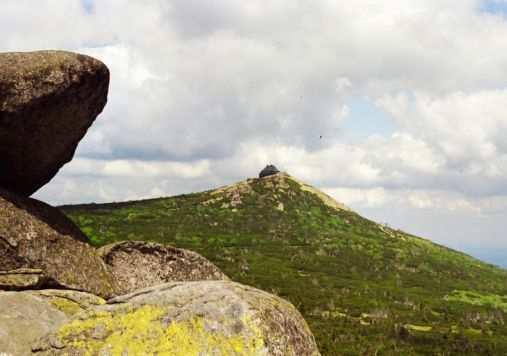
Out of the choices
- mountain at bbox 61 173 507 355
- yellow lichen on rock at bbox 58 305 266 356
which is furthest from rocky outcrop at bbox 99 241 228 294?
mountain at bbox 61 173 507 355

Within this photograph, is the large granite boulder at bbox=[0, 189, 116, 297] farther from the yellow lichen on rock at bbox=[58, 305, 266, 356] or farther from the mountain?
the mountain

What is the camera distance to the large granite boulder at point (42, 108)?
1722 centimetres

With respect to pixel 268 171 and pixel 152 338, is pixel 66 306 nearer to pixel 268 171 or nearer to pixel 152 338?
pixel 152 338

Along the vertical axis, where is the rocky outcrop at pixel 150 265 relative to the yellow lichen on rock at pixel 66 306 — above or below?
above

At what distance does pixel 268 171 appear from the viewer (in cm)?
13138

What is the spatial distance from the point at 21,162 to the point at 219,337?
512 inches

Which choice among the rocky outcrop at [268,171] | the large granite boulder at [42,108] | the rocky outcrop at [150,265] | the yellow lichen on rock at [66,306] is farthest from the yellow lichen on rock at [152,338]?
the rocky outcrop at [268,171]

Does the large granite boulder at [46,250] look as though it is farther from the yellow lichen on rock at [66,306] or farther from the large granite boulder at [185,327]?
the large granite boulder at [185,327]

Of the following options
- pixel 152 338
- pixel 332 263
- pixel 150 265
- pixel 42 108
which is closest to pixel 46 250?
pixel 150 265

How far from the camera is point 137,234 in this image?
7500 centimetres

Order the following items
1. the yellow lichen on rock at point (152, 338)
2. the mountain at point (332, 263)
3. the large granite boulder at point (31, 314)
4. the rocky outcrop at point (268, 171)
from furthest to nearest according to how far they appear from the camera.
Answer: the rocky outcrop at point (268, 171)
the mountain at point (332, 263)
the large granite boulder at point (31, 314)
the yellow lichen on rock at point (152, 338)

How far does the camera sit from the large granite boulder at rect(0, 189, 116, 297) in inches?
640

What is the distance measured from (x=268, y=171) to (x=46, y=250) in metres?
115

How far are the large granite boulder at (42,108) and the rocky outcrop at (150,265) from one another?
4.12 meters
